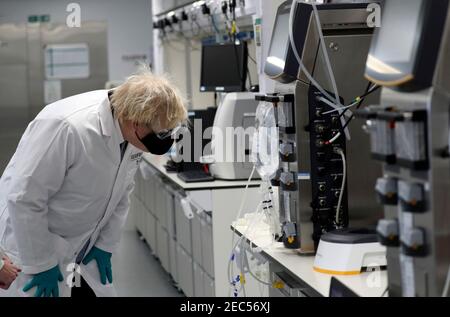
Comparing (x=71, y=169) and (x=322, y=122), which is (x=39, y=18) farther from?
(x=322, y=122)

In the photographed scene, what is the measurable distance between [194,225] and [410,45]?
2.82m

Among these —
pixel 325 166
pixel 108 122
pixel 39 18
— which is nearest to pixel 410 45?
pixel 325 166

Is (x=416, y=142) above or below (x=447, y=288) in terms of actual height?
above

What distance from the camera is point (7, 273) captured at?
2.71 metres

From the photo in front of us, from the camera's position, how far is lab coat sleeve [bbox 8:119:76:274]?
8.58ft

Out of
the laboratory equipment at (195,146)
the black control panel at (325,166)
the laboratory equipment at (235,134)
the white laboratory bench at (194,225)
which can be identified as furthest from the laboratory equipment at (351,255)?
the laboratory equipment at (195,146)

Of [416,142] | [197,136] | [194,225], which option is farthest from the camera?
[197,136]

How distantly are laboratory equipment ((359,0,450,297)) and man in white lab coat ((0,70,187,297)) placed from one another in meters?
1.06

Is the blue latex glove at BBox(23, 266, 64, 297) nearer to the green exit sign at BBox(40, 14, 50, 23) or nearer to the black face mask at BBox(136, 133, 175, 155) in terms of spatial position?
the black face mask at BBox(136, 133, 175, 155)

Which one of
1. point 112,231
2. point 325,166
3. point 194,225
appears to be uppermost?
point 325,166

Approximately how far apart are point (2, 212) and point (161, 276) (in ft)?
9.18

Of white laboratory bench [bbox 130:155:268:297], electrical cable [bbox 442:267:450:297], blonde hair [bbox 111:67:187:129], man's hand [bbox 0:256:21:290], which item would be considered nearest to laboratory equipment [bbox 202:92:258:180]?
white laboratory bench [bbox 130:155:268:297]

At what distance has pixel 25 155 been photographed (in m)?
2.65

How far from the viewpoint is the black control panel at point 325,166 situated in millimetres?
2594
